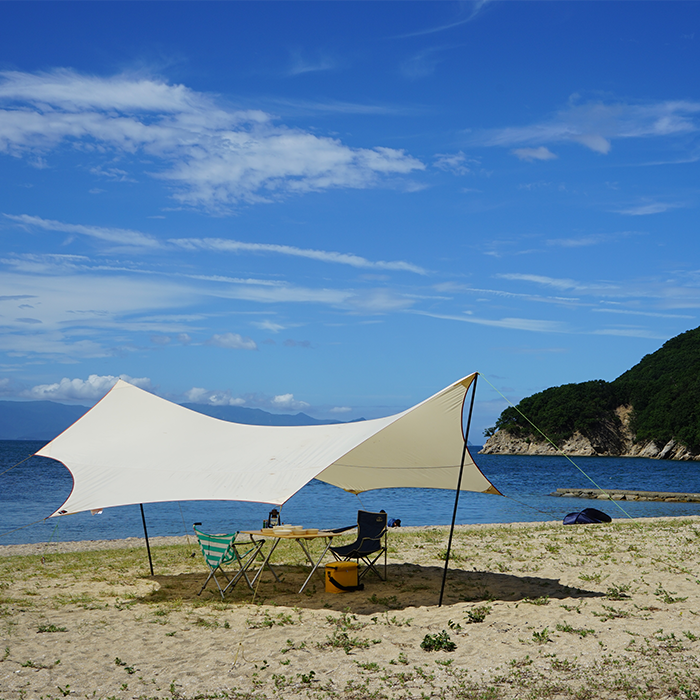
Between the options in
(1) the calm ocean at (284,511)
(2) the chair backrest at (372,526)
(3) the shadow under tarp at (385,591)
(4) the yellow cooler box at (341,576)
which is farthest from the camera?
(1) the calm ocean at (284,511)

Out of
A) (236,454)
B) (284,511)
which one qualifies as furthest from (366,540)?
(284,511)

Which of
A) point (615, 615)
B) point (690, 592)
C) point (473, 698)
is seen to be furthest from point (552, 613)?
point (473, 698)

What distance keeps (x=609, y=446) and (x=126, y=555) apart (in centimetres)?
7780

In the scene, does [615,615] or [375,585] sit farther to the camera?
[375,585]

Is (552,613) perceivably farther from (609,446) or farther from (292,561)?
(609,446)

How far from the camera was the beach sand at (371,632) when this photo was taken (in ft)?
13.7

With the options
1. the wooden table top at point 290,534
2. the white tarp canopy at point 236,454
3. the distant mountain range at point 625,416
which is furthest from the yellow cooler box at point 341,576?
the distant mountain range at point 625,416

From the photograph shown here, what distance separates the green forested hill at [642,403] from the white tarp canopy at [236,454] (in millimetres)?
65864

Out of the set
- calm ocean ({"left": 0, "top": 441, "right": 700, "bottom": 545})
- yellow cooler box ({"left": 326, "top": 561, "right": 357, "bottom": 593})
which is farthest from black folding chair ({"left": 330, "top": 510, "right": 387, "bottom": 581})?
calm ocean ({"left": 0, "top": 441, "right": 700, "bottom": 545})

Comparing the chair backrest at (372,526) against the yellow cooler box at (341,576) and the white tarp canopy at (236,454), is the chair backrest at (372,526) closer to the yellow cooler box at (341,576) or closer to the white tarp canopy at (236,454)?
the yellow cooler box at (341,576)

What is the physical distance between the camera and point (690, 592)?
259 inches

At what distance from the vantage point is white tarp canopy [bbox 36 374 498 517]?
21.1 ft

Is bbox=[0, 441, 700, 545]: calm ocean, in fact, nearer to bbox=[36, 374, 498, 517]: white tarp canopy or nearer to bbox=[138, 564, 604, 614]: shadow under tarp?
bbox=[36, 374, 498, 517]: white tarp canopy

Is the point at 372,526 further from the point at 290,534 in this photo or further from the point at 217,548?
the point at 217,548
